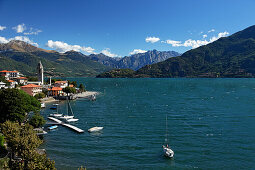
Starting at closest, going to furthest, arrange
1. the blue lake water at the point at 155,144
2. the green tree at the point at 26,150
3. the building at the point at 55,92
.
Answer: the green tree at the point at 26,150 → the blue lake water at the point at 155,144 → the building at the point at 55,92

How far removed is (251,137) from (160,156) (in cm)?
2710

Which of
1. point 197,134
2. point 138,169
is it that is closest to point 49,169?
point 138,169

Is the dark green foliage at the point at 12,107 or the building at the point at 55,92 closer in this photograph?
the dark green foliage at the point at 12,107

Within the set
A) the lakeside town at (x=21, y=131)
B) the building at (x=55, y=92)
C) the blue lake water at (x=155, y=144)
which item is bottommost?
the blue lake water at (x=155, y=144)

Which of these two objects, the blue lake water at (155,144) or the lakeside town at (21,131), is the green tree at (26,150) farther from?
the blue lake water at (155,144)

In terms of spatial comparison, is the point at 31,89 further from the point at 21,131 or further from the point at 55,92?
the point at 21,131

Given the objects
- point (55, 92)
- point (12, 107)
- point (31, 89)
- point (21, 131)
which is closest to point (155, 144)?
point (21, 131)

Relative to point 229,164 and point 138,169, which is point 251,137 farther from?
point 138,169

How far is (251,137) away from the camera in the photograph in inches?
1957

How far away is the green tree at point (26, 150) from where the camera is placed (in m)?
22.3

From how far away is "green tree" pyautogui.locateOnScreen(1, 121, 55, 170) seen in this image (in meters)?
22.3

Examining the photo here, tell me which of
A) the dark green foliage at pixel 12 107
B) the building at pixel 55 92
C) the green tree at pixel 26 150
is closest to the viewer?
the green tree at pixel 26 150

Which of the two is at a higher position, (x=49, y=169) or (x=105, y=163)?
(x=49, y=169)

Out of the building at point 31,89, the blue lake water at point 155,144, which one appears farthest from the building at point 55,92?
the blue lake water at point 155,144
